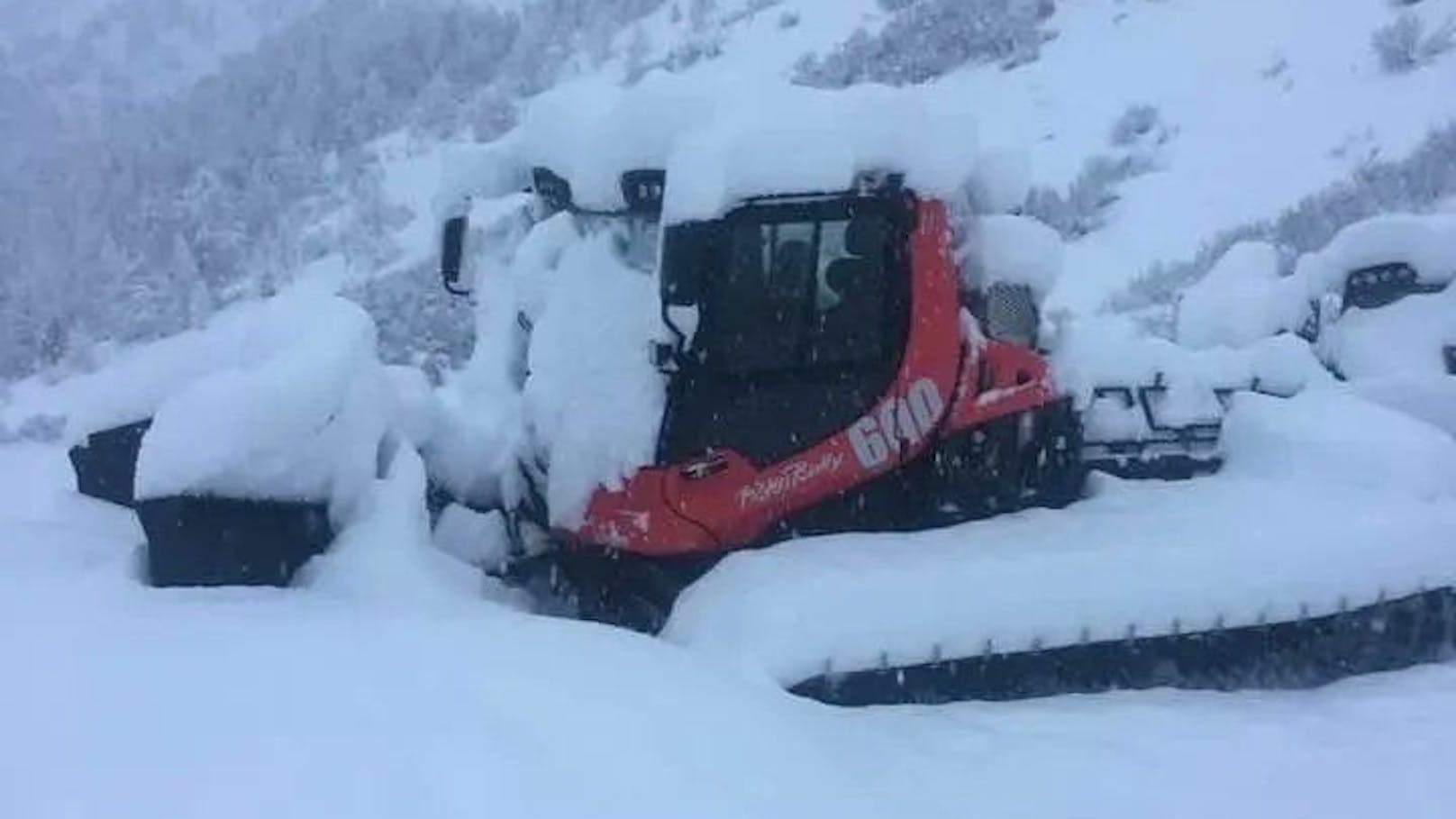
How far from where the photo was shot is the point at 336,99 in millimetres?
25578

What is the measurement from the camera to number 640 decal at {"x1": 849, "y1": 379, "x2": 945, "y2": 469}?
663 cm

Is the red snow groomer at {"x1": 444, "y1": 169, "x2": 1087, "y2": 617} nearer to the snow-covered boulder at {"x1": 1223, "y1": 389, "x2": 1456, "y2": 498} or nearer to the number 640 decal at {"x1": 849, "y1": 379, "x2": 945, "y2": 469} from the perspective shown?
the number 640 decal at {"x1": 849, "y1": 379, "x2": 945, "y2": 469}

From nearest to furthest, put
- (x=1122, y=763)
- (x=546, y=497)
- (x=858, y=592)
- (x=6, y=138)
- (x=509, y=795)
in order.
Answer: (x=509, y=795) → (x=1122, y=763) → (x=858, y=592) → (x=546, y=497) → (x=6, y=138)

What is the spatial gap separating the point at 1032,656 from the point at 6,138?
100.0ft

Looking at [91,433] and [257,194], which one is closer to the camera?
[91,433]

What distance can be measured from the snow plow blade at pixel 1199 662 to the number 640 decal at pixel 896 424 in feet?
3.67

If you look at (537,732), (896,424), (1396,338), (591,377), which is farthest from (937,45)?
(537,732)

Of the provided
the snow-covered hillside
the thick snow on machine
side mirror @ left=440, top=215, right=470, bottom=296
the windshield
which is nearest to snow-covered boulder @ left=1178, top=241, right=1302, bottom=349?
the snow-covered hillside

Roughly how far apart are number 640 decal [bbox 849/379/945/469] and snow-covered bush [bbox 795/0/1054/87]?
13002mm

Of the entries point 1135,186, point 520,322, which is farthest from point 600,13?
point 520,322

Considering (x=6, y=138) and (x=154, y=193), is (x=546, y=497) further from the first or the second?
(x=6, y=138)

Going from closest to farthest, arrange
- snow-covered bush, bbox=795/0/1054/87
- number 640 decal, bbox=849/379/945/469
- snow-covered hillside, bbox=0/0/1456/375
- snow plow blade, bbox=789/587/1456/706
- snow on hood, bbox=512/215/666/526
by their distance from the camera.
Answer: snow plow blade, bbox=789/587/1456/706, snow on hood, bbox=512/215/666/526, number 640 decal, bbox=849/379/945/469, snow-covered hillside, bbox=0/0/1456/375, snow-covered bush, bbox=795/0/1054/87

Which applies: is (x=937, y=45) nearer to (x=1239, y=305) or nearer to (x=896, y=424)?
(x=1239, y=305)

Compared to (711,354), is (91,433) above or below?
below
